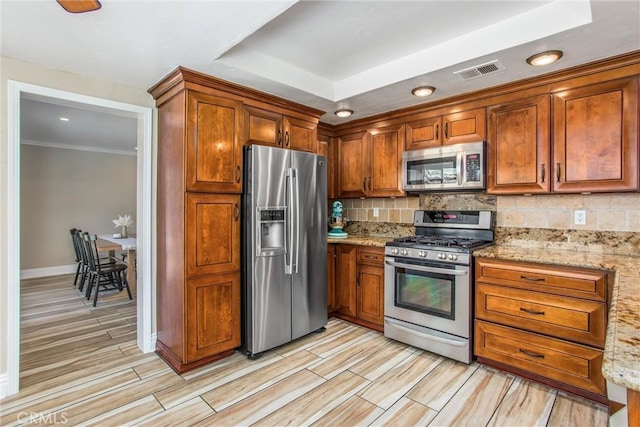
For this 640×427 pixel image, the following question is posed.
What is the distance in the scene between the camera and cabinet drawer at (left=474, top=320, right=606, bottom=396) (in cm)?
213

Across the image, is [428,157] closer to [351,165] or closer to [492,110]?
[492,110]

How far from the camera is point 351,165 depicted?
3986mm

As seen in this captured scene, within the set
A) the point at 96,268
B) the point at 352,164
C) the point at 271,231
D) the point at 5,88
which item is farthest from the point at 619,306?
the point at 96,268

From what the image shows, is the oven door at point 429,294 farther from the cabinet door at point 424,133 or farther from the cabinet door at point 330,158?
the cabinet door at point 330,158

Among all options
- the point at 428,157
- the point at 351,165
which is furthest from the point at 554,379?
the point at 351,165

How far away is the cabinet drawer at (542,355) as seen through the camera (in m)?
2.13

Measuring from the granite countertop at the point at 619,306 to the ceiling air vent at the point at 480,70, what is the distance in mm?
1399

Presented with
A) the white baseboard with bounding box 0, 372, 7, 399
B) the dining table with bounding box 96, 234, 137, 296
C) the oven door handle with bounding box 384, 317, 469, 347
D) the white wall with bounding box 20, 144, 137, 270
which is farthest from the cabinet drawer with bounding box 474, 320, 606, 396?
the white wall with bounding box 20, 144, 137, 270

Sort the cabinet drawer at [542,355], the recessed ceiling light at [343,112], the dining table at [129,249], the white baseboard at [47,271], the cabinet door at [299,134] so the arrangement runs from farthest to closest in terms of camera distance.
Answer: the white baseboard at [47,271] < the dining table at [129,249] < the recessed ceiling light at [343,112] < the cabinet door at [299,134] < the cabinet drawer at [542,355]

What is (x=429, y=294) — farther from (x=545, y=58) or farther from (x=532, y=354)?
(x=545, y=58)

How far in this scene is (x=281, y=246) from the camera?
9.63 feet

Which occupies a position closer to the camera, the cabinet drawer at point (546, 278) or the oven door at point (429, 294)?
the cabinet drawer at point (546, 278)

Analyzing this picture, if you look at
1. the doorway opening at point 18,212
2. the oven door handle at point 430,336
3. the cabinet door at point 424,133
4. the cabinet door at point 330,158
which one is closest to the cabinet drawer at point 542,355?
the oven door handle at point 430,336

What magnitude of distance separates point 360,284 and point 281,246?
41.9 inches
